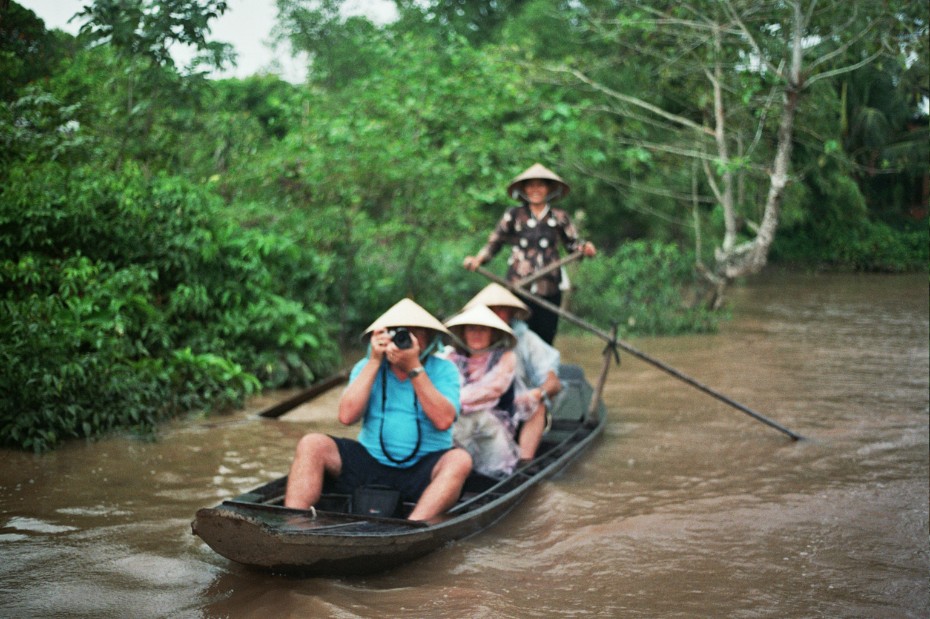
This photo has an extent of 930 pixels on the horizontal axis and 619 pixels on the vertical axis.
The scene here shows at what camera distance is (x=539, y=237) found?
704 centimetres

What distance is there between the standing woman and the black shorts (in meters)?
2.66

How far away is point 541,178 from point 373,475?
3.26 metres

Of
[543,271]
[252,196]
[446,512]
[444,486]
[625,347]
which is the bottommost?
[446,512]

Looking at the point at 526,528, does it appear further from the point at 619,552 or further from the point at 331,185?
the point at 331,185

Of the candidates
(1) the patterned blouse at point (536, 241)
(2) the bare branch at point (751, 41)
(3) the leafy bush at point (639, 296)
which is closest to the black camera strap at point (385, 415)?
(1) the patterned blouse at point (536, 241)

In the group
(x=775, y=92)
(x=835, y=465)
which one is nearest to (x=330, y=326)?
(x=835, y=465)

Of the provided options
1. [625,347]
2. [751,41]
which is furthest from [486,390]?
[751,41]

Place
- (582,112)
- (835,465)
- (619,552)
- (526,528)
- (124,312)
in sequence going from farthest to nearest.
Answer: (582,112), (124,312), (835,465), (526,528), (619,552)

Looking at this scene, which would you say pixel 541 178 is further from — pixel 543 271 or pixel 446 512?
pixel 446 512

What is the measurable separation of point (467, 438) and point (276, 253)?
4208 mm

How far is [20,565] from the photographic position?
4.00 meters

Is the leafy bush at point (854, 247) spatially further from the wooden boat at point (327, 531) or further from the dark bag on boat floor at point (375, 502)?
the dark bag on boat floor at point (375, 502)

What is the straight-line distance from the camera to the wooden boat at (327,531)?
3611mm

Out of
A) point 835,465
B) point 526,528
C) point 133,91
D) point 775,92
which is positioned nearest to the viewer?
point 526,528
